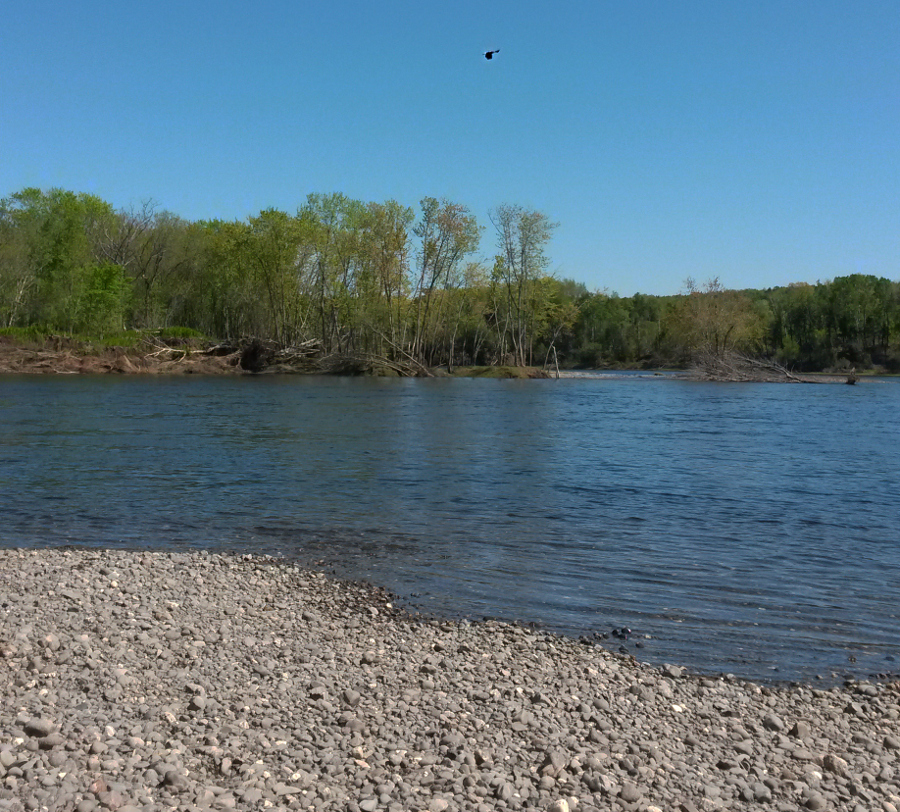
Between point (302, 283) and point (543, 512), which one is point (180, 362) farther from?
point (543, 512)

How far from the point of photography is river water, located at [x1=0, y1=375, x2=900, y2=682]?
9953 mm

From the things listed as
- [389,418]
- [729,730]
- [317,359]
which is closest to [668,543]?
[729,730]

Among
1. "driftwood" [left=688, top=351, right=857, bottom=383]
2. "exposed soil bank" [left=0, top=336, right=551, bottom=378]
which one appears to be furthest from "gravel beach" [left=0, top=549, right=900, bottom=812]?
"driftwood" [left=688, top=351, right=857, bottom=383]

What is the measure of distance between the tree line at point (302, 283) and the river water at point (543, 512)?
44.1 m

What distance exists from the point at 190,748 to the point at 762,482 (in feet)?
59.3

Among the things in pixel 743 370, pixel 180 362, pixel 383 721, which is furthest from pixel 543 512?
pixel 743 370

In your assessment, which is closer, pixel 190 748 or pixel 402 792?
pixel 402 792

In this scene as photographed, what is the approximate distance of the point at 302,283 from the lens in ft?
279

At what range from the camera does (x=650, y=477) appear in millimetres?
21734

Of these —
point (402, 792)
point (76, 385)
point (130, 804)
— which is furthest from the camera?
point (76, 385)

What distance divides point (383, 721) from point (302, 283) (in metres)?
81.4

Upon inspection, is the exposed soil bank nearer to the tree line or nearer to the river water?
the tree line

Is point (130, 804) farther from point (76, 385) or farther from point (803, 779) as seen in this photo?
point (76, 385)

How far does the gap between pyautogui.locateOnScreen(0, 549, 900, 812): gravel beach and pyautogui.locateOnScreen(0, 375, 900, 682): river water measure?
120 centimetres
